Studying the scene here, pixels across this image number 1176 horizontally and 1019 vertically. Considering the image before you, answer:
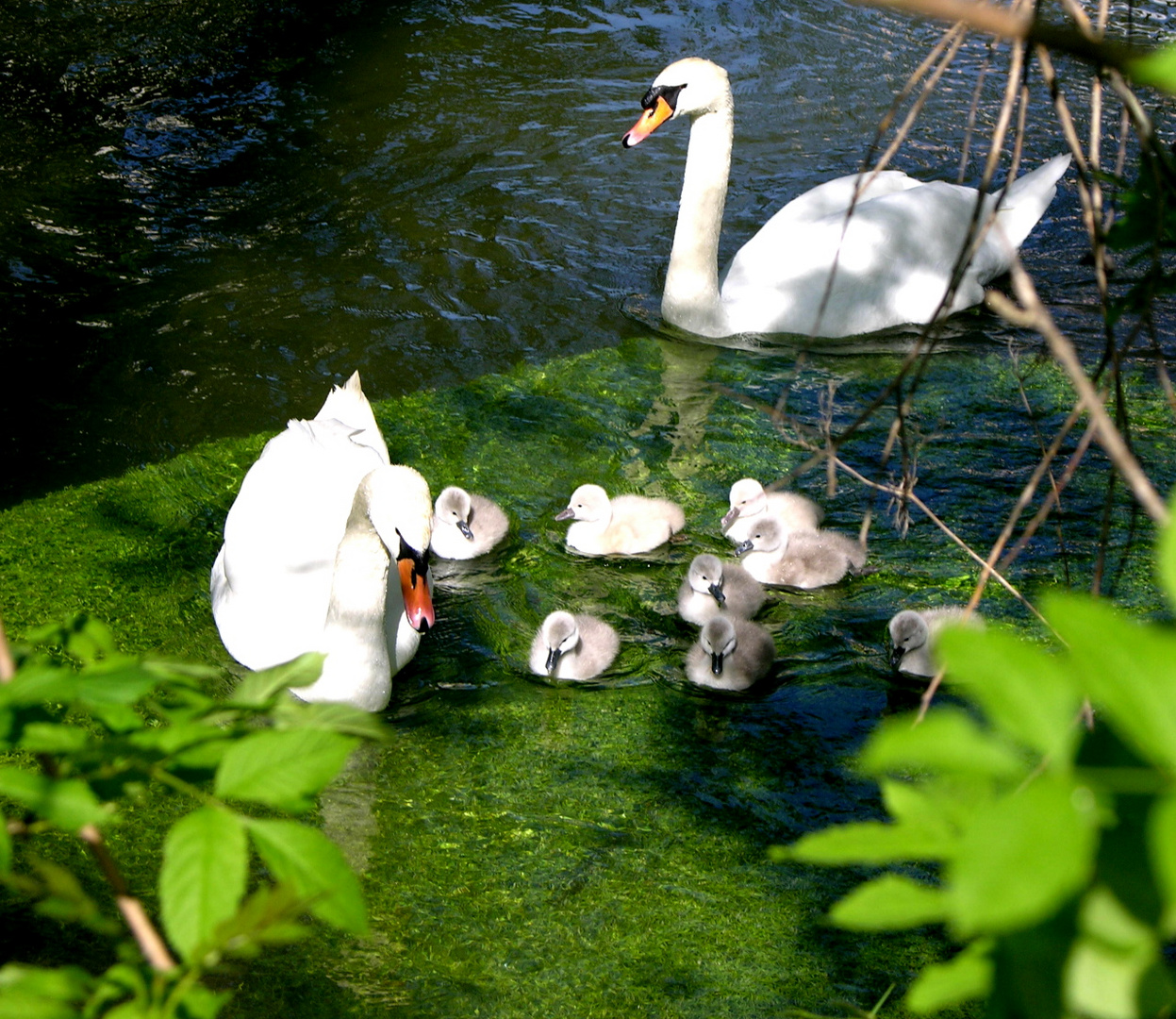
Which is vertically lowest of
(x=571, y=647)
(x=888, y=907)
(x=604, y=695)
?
(x=604, y=695)

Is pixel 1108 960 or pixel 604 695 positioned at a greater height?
pixel 1108 960

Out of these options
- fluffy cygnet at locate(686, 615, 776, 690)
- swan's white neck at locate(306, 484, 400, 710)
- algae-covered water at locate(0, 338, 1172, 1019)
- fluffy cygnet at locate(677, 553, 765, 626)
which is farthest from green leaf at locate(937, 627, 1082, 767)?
fluffy cygnet at locate(677, 553, 765, 626)

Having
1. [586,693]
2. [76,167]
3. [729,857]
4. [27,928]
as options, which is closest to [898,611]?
[586,693]

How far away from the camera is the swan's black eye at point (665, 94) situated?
20.5ft

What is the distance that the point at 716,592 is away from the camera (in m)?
4.31

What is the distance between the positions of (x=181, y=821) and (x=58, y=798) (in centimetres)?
10

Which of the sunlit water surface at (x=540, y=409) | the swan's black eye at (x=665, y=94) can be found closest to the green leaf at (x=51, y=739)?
the sunlit water surface at (x=540, y=409)

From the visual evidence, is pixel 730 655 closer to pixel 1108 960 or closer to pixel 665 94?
pixel 1108 960

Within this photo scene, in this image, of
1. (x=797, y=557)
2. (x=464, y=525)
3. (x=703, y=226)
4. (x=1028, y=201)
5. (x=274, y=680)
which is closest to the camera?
(x=274, y=680)

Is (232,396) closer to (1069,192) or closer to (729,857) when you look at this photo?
(729,857)

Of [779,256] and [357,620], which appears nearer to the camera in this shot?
[357,620]

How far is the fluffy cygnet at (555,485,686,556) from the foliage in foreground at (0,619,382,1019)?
3.43 m

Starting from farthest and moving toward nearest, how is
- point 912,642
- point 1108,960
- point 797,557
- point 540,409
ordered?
1. point 540,409
2. point 797,557
3. point 912,642
4. point 1108,960

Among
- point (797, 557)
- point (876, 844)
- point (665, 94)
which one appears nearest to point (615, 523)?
point (797, 557)
